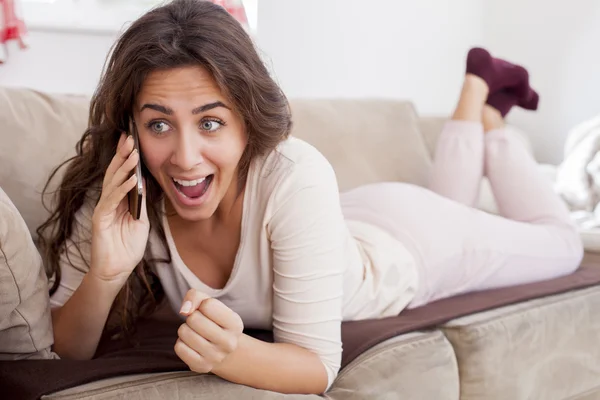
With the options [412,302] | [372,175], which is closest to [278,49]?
[372,175]

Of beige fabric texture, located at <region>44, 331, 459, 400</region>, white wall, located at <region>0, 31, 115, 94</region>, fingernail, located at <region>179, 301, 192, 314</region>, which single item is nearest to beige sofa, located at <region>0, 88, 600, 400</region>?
→ beige fabric texture, located at <region>44, 331, 459, 400</region>

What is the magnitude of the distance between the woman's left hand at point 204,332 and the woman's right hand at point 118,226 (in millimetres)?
218

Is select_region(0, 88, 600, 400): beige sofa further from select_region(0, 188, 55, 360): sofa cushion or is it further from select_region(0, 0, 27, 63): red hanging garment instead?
select_region(0, 0, 27, 63): red hanging garment

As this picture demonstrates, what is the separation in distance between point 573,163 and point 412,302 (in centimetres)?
131

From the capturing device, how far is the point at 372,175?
2.14 meters

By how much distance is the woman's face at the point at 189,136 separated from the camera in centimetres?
112

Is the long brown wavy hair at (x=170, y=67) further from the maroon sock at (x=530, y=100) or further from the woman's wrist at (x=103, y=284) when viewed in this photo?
the maroon sock at (x=530, y=100)

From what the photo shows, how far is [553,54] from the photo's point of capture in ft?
11.8

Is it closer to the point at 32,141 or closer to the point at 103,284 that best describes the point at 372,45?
the point at 32,141

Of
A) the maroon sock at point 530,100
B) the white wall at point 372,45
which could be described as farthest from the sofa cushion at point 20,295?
the white wall at point 372,45

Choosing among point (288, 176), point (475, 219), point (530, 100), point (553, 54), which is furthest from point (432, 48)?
point (288, 176)

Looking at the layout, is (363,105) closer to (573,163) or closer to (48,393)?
(573,163)

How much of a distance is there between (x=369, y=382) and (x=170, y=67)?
1.86 feet

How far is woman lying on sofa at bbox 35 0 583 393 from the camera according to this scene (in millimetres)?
A: 1112
